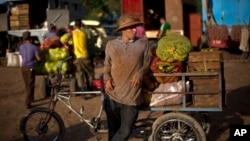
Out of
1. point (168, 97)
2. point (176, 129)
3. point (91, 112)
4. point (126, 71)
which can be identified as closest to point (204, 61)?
point (168, 97)

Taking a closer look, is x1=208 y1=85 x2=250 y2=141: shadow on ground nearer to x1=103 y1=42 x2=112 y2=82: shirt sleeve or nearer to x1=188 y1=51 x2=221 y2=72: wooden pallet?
x1=188 y1=51 x2=221 y2=72: wooden pallet

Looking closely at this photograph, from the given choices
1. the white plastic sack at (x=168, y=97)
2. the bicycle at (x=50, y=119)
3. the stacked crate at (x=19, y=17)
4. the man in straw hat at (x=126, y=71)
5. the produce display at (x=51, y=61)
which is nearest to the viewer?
the man in straw hat at (x=126, y=71)

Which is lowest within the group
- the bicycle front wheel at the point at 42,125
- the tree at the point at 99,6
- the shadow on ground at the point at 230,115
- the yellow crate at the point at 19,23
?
the shadow on ground at the point at 230,115

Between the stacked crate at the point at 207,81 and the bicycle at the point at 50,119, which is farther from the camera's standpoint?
the bicycle at the point at 50,119

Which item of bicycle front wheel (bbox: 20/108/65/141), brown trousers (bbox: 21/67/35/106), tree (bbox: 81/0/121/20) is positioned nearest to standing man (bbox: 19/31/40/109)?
brown trousers (bbox: 21/67/35/106)

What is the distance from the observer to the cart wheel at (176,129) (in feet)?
15.8

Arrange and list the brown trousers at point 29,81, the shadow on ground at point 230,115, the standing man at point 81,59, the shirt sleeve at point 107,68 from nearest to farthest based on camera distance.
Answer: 1. the shirt sleeve at point 107,68
2. the shadow on ground at point 230,115
3. the brown trousers at point 29,81
4. the standing man at point 81,59

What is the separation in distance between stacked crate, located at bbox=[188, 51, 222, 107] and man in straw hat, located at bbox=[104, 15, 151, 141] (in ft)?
2.31

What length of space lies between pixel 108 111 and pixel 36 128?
143 centimetres

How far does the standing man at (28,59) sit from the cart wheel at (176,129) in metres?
4.18

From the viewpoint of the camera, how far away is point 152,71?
5023mm

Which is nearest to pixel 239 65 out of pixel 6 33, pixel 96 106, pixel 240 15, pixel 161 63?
pixel 240 15

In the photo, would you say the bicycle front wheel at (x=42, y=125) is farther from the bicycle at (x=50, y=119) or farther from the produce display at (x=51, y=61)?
the produce display at (x=51, y=61)

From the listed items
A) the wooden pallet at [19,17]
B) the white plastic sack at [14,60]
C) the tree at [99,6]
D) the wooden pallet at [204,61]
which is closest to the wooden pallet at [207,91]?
the wooden pallet at [204,61]
